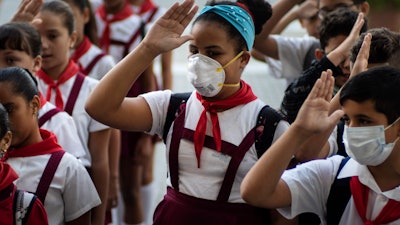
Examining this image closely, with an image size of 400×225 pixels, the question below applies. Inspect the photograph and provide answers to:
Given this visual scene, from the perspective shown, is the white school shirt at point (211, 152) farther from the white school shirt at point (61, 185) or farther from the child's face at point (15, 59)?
the child's face at point (15, 59)

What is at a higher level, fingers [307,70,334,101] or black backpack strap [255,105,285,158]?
fingers [307,70,334,101]

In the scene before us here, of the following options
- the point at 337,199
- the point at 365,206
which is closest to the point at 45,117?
the point at 337,199

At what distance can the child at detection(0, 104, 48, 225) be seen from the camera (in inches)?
151

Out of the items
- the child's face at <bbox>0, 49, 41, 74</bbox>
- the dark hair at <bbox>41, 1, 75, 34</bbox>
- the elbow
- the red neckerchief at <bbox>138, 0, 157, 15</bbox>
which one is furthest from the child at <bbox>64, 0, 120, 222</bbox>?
the elbow

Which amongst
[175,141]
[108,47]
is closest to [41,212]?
[175,141]

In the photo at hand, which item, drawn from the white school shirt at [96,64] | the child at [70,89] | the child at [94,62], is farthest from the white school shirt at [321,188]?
the white school shirt at [96,64]

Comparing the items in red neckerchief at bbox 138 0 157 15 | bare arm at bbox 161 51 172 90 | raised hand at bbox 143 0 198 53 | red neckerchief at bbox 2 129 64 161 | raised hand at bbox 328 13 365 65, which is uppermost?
raised hand at bbox 143 0 198 53

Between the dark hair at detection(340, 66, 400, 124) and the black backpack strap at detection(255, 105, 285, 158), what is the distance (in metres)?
0.44

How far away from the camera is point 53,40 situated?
554cm

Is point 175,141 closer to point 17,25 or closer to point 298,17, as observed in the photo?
point 17,25

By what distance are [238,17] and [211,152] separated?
2.02ft

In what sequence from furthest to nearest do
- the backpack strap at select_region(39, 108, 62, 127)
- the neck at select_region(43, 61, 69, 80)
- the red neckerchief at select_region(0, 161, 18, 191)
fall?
the neck at select_region(43, 61, 69, 80) → the backpack strap at select_region(39, 108, 62, 127) → the red neckerchief at select_region(0, 161, 18, 191)

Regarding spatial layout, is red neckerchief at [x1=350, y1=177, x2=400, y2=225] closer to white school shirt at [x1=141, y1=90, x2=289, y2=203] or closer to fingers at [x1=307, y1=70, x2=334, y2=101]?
fingers at [x1=307, y1=70, x2=334, y2=101]

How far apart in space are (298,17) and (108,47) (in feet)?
5.33
